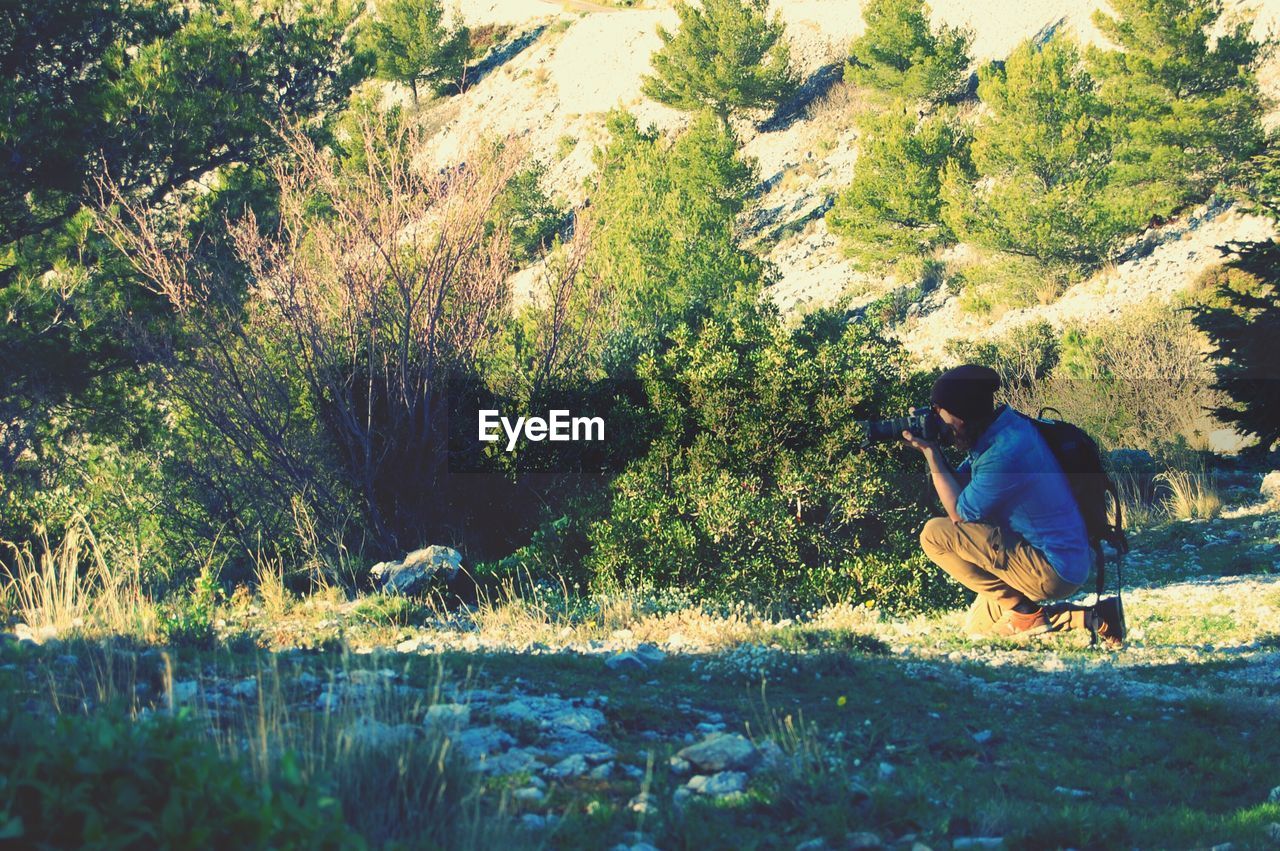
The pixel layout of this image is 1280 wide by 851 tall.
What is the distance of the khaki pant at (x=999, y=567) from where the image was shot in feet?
20.7

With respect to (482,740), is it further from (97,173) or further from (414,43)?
(414,43)

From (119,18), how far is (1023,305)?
23.9 metres

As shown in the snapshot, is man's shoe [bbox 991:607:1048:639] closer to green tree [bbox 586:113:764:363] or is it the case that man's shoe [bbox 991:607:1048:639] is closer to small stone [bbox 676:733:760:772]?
small stone [bbox 676:733:760:772]

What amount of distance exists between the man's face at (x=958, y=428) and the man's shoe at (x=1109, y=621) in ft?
3.76

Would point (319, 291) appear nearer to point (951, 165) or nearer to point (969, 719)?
point (969, 719)

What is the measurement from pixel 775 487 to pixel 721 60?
4059 centimetres

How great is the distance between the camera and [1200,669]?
19.8 ft

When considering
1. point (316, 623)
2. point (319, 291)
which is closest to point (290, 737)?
point (316, 623)

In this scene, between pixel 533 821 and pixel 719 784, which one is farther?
pixel 719 784

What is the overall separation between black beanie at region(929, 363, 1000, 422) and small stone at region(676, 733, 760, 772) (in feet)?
9.27

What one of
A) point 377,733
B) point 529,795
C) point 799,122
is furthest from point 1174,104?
point 377,733

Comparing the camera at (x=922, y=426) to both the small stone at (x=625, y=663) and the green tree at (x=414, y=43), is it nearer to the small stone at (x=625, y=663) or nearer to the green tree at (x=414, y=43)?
the small stone at (x=625, y=663)

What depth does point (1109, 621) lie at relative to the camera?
6324mm

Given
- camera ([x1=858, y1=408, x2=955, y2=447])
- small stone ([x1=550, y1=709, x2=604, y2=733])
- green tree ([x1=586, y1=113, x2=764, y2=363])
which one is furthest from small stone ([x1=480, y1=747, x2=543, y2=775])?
green tree ([x1=586, y1=113, x2=764, y2=363])
